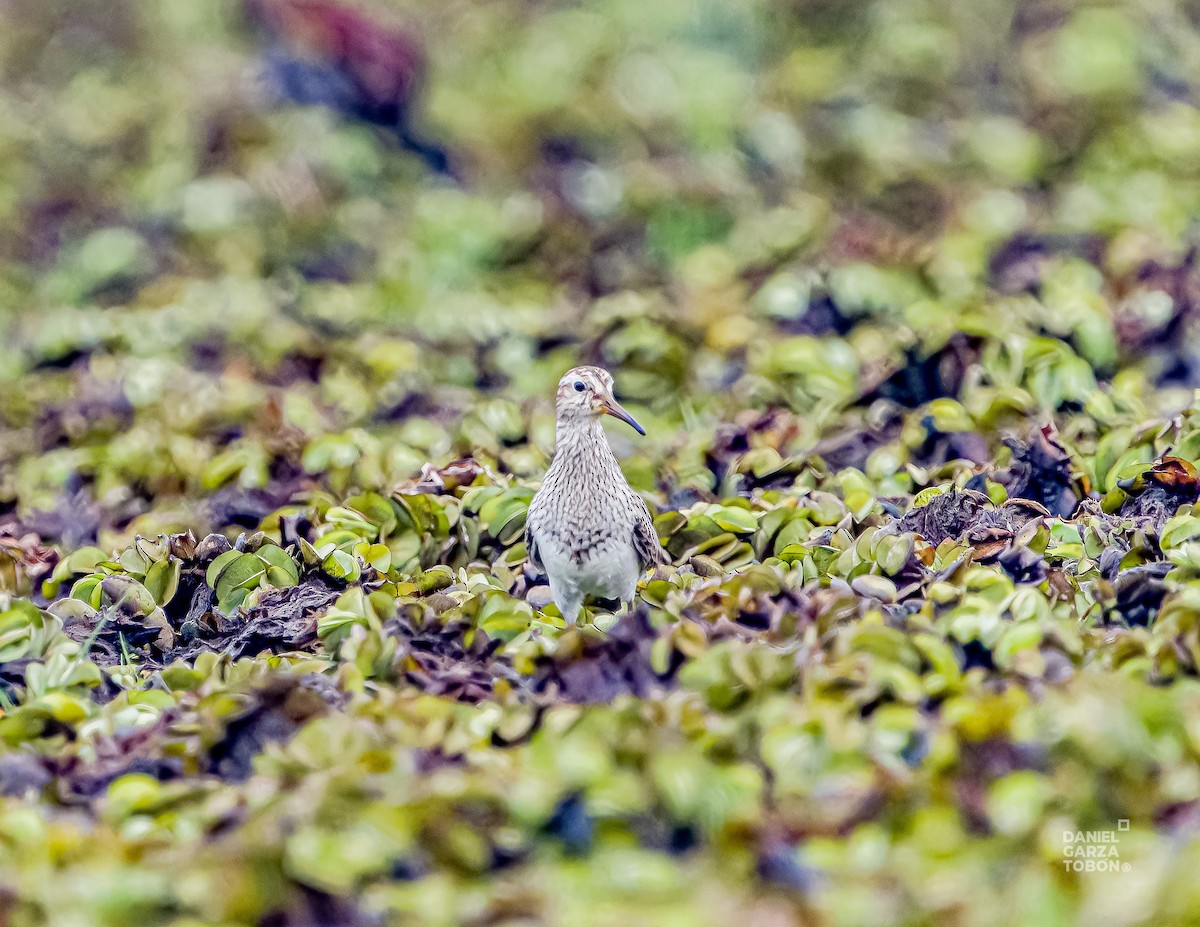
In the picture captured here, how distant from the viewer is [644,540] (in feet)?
20.2

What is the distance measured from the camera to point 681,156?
1156 cm

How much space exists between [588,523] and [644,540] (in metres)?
0.27

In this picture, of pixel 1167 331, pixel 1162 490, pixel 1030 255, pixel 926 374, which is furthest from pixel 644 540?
pixel 1030 255

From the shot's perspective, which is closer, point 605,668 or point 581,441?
point 605,668

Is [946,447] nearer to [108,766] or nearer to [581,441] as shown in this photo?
[581,441]

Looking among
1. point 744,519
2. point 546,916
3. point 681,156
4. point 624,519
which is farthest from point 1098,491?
point 681,156

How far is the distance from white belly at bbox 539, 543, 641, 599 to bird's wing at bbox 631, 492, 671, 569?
0.14 ft

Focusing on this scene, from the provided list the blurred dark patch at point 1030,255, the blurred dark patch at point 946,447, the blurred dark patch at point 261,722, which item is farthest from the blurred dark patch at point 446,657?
the blurred dark patch at point 1030,255

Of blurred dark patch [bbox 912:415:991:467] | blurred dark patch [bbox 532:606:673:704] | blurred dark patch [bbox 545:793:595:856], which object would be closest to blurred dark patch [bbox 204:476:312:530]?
blurred dark patch [bbox 532:606:673:704]

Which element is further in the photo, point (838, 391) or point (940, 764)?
point (838, 391)

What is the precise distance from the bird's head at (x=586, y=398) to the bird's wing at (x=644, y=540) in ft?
1.19

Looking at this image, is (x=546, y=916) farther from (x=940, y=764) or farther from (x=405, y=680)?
(x=405, y=680)

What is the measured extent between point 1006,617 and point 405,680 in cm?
198

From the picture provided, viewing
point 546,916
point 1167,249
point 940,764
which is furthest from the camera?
point 1167,249
